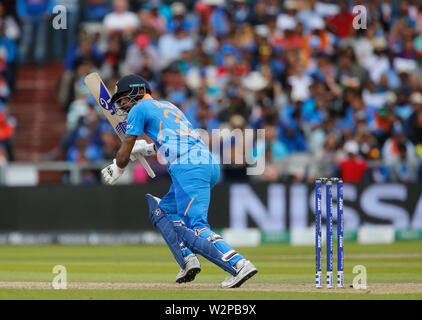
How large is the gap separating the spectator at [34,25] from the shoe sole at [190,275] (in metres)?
12.7

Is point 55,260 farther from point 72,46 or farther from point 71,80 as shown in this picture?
point 72,46

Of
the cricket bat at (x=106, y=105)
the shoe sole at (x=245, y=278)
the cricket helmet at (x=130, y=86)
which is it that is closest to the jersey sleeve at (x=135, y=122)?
the cricket helmet at (x=130, y=86)

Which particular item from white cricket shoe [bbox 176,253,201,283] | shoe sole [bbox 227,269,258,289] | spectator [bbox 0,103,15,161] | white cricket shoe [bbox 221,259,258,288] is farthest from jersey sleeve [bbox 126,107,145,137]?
spectator [bbox 0,103,15,161]

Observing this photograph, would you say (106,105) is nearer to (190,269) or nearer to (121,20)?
(190,269)

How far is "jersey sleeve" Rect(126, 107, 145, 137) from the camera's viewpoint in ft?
28.4

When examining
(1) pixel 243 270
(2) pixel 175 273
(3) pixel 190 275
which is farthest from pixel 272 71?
(1) pixel 243 270

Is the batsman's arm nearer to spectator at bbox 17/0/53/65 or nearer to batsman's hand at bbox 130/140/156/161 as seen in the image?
batsman's hand at bbox 130/140/156/161

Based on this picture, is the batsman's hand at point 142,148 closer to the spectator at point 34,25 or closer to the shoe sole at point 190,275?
the shoe sole at point 190,275

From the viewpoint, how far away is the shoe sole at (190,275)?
29.6ft

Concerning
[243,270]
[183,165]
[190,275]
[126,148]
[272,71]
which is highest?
[272,71]

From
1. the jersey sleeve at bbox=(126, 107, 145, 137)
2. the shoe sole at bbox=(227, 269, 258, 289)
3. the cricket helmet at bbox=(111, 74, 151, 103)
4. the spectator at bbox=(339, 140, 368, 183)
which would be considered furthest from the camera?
the spectator at bbox=(339, 140, 368, 183)

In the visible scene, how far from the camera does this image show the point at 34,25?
21078 mm

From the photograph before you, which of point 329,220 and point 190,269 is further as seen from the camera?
point 190,269

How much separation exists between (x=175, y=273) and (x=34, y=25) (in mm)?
11413
